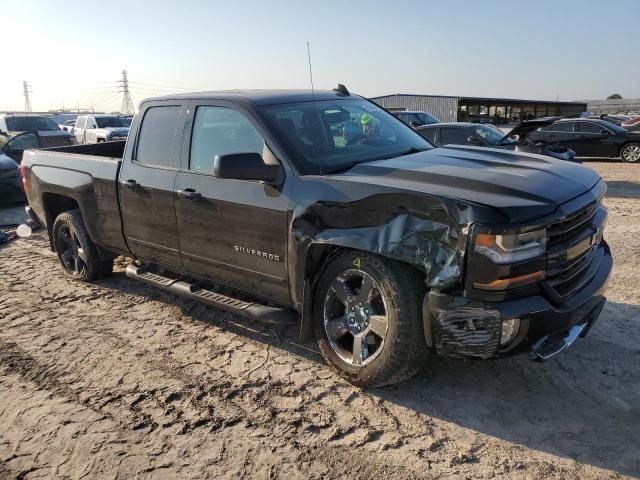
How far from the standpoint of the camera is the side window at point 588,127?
1627 cm

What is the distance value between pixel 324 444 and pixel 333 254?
1157mm

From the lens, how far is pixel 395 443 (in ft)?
9.78

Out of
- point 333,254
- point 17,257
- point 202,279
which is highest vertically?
point 333,254

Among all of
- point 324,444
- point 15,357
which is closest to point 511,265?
point 324,444

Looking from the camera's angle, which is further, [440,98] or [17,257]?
[440,98]

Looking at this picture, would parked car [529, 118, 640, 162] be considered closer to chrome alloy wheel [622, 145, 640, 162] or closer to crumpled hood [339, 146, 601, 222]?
chrome alloy wheel [622, 145, 640, 162]

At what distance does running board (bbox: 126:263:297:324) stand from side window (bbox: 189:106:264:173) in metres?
0.98

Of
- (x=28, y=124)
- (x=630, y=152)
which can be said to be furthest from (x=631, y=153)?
(x=28, y=124)

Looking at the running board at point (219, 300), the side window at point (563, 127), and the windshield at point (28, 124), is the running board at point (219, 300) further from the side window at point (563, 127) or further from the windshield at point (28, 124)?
the windshield at point (28, 124)

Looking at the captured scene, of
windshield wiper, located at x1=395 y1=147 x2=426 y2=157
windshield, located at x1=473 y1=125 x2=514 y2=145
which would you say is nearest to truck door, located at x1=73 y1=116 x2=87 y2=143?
windshield, located at x1=473 y1=125 x2=514 y2=145

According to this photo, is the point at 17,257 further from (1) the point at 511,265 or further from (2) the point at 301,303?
(1) the point at 511,265

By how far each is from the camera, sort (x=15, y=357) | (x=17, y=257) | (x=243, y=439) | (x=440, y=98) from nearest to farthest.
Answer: (x=243, y=439) < (x=15, y=357) < (x=17, y=257) < (x=440, y=98)

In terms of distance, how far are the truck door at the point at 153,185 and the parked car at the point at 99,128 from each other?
16.5 m

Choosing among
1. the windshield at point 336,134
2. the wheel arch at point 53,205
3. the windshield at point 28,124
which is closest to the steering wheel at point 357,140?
the windshield at point 336,134
